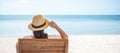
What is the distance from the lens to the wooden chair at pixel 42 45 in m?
1.79

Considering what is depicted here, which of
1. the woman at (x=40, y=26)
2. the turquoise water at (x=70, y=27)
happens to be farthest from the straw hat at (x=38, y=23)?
the turquoise water at (x=70, y=27)

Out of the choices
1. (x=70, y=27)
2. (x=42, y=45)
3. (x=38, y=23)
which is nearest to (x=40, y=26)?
(x=38, y=23)

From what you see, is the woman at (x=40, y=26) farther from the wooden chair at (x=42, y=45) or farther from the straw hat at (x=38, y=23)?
the wooden chair at (x=42, y=45)

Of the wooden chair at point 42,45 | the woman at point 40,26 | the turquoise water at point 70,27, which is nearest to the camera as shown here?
the wooden chair at point 42,45

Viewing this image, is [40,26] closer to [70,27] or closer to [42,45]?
[42,45]

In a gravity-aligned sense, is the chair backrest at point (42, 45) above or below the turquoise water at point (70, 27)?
Result: below

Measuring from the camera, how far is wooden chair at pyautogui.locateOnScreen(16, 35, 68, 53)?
Answer: 5.87 feet

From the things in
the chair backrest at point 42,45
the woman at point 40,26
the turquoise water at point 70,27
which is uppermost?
the turquoise water at point 70,27

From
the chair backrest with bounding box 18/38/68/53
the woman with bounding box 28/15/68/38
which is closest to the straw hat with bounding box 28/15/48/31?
the woman with bounding box 28/15/68/38

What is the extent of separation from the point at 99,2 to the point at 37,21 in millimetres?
10594

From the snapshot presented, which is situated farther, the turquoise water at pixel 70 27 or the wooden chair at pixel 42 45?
the turquoise water at pixel 70 27

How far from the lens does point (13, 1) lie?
35.4 ft

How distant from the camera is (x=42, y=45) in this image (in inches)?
71.5

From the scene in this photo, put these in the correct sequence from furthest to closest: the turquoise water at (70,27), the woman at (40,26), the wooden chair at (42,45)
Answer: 1. the turquoise water at (70,27)
2. the woman at (40,26)
3. the wooden chair at (42,45)
